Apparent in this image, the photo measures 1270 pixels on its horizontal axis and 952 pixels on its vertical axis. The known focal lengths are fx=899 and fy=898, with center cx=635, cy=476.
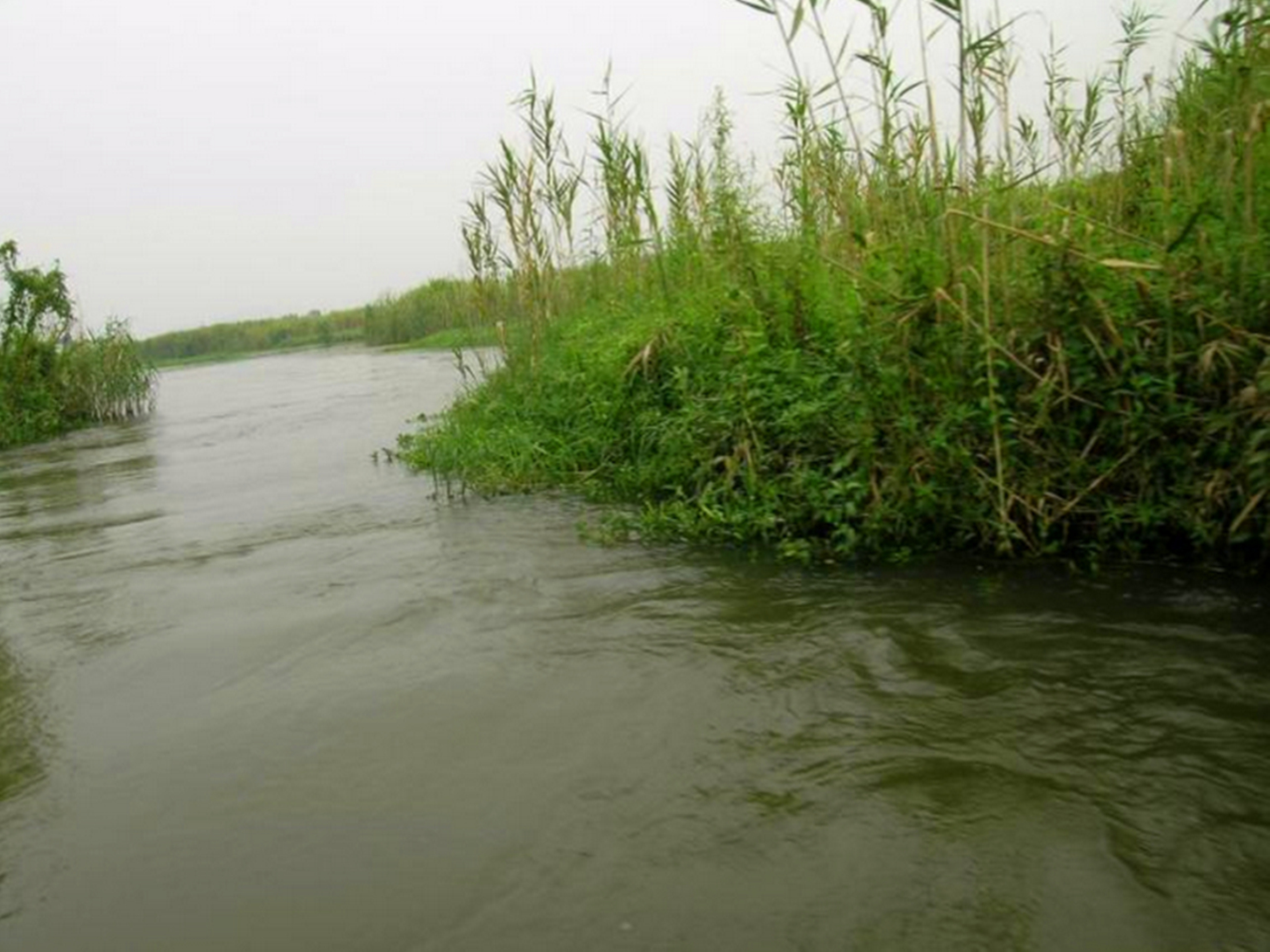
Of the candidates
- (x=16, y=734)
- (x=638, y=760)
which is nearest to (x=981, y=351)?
(x=638, y=760)

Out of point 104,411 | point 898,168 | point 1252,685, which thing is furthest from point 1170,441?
point 104,411

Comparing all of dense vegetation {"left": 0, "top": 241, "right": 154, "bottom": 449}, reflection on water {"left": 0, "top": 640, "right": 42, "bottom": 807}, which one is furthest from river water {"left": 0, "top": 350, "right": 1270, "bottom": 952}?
dense vegetation {"left": 0, "top": 241, "right": 154, "bottom": 449}

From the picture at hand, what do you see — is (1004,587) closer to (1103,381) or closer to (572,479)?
(1103,381)

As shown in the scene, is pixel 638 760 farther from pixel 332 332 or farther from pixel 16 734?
pixel 332 332

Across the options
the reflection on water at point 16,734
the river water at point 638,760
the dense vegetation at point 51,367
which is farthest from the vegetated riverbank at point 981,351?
the dense vegetation at point 51,367

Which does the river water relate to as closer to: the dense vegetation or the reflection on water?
the reflection on water

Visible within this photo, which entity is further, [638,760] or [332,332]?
[332,332]

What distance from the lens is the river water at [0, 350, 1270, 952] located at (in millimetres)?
1979

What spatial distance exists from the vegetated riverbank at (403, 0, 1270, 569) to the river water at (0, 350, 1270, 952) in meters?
0.33

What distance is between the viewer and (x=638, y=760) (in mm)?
2646

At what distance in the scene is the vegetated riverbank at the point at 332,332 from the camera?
28.4m

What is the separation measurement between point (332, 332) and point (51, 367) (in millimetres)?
32306

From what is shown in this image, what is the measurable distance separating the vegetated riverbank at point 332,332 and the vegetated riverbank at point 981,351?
14598 mm

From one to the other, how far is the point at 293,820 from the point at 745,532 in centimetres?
266
